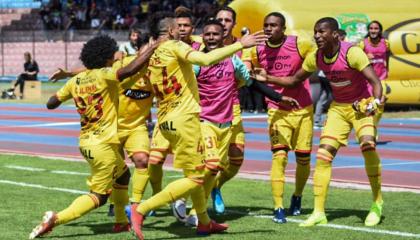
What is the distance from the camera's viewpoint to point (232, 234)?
29.5 feet

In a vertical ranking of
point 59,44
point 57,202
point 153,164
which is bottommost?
point 59,44

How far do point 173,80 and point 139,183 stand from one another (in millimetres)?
1248

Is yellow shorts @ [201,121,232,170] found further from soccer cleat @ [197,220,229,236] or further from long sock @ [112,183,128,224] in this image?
long sock @ [112,183,128,224]

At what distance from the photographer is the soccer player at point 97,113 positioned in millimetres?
8742

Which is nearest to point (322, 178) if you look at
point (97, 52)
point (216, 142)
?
point (216, 142)

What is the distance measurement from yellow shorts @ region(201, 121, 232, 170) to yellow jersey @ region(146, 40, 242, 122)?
717 mm

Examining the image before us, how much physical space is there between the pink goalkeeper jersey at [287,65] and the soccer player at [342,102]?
32 centimetres

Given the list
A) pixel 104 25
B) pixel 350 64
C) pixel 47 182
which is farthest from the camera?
pixel 104 25

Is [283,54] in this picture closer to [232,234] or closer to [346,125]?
[346,125]

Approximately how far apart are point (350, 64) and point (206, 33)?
5.05 feet

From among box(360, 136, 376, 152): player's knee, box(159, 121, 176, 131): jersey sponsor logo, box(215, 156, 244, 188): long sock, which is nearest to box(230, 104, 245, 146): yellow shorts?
box(215, 156, 244, 188): long sock

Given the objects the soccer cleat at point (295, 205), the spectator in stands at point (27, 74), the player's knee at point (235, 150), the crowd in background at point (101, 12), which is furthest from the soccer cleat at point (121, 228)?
the crowd in background at point (101, 12)

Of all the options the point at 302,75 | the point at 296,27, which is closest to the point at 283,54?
the point at 302,75

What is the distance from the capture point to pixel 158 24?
9250mm
